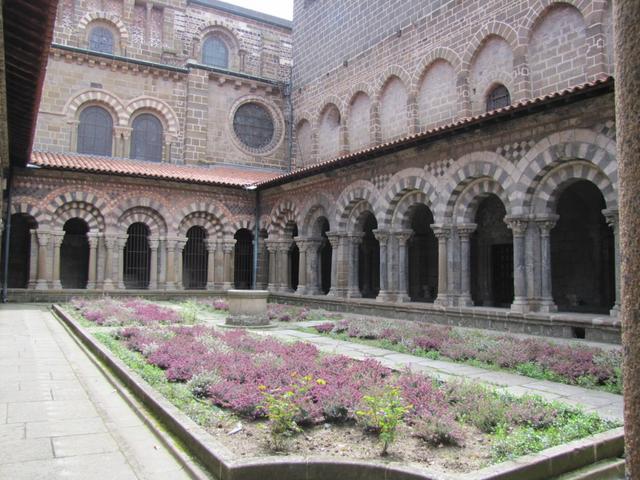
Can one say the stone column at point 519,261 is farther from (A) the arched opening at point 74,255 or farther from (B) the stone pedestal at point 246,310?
(A) the arched opening at point 74,255

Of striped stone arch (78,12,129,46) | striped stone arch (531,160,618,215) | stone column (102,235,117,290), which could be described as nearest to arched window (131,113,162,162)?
striped stone arch (78,12,129,46)

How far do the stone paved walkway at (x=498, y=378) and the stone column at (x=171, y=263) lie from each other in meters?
11.8

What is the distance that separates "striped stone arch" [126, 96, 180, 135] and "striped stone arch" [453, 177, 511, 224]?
14.9 meters

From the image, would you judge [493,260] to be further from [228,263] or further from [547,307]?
Result: [228,263]

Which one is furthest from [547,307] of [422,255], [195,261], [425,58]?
[195,261]

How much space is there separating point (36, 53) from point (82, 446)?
24.9ft

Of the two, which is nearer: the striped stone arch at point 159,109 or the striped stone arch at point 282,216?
the striped stone arch at point 282,216

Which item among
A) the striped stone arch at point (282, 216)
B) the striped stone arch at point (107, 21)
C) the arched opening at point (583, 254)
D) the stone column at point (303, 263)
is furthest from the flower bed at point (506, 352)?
the striped stone arch at point (107, 21)

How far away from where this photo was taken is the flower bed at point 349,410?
4309 millimetres

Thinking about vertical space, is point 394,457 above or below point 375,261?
below

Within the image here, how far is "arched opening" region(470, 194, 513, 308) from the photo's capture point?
16.5 meters

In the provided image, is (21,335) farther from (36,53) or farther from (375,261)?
(375,261)

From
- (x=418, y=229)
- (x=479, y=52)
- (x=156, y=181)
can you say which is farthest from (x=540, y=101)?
(x=156, y=181)

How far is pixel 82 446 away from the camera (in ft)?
15.1
